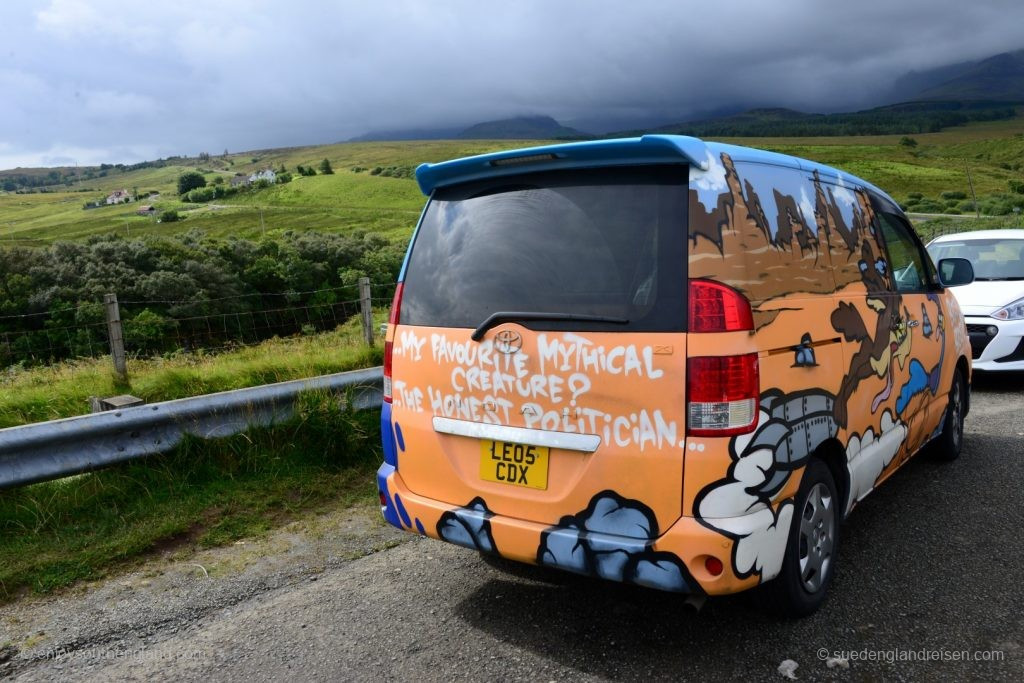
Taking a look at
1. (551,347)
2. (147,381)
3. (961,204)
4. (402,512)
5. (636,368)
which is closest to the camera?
(636,368)

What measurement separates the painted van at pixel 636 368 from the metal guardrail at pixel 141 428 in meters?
2.12

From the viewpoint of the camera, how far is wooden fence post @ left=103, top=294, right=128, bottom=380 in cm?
752

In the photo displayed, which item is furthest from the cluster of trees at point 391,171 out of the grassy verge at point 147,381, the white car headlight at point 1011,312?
the white car headlight at point 1011,312

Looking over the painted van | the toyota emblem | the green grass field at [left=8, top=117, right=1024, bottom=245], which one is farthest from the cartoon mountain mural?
the green grass field at [left=8, top=117, right=1024, bottom=245]

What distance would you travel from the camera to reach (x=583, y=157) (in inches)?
118

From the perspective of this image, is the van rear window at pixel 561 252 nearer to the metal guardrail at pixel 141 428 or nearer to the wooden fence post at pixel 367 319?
the metal guardrail at pixel 141 428

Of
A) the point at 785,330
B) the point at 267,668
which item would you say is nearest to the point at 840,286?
the point at 785,330

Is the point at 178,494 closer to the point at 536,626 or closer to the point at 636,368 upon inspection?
the point at 536,626

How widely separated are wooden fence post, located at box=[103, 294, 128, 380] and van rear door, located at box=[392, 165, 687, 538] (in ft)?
17.3

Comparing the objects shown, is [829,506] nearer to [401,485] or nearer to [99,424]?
[401,485]

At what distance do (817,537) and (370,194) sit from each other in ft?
364

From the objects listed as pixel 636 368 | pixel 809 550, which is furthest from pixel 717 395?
pixel 809 550

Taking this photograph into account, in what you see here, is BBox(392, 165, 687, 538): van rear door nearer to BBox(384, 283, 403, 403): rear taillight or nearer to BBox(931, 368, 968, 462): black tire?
BBox(384, 283, 403, 403): rear taillight

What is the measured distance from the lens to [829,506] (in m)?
3.32
